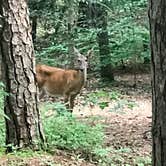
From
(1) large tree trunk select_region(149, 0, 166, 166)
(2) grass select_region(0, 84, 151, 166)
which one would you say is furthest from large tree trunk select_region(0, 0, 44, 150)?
(1) large tree trunk select_region(149, 0, 166, 166)

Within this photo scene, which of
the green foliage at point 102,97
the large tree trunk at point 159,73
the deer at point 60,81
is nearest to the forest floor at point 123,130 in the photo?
the green foliage at point 102,97

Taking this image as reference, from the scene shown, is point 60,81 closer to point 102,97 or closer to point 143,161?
point 102,97

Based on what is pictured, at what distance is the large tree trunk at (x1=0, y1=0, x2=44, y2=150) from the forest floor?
35cm

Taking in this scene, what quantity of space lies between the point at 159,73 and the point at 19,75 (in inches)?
125

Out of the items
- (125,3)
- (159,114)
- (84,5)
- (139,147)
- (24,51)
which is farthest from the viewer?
(84,5)

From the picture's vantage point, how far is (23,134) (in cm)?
541

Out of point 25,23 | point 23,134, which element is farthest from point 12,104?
point 25,23

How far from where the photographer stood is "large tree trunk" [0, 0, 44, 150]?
5.24 m

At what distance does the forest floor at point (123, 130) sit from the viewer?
5454 millimetres

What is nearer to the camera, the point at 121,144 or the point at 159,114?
the point at 159,114

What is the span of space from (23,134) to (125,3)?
30.0ft

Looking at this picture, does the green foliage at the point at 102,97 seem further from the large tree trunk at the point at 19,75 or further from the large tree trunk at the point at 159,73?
the large tree trunk at the point at 159,73

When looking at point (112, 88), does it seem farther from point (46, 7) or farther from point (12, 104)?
point (12, 104)

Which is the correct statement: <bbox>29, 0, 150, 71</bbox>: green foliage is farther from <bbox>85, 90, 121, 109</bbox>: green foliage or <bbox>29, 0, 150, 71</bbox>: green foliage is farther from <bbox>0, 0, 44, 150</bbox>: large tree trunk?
<bbox>0, 0, 44, 150</bbox>: large tree trunk
